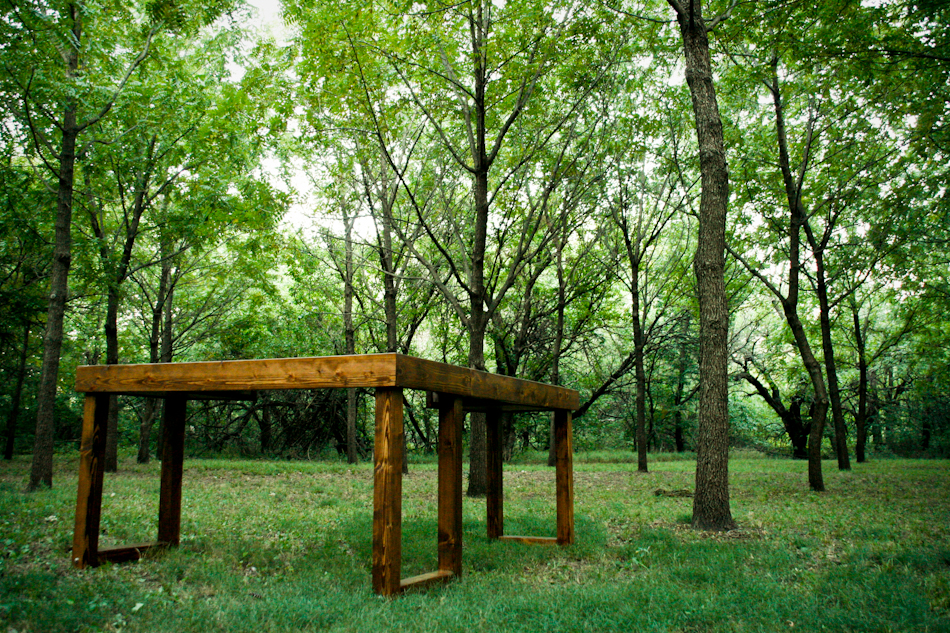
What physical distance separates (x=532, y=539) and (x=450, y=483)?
1881 millimetres

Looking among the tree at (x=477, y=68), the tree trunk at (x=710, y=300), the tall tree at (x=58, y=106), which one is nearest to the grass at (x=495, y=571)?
the tree trunk at (x=710, y=300)

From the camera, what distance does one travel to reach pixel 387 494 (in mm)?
3488

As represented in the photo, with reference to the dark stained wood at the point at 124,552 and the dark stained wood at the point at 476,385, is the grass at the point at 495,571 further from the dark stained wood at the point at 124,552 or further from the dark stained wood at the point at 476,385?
the dark stained wood at the point at 476,385

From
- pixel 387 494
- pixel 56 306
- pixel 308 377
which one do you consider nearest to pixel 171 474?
pixel 308 377

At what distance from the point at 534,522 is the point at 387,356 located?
396 centimetres

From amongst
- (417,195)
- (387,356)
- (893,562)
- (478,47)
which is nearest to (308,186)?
(417,195)

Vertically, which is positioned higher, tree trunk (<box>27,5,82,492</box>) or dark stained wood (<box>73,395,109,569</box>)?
tree trunk (<box>27,5,82,492</box>)

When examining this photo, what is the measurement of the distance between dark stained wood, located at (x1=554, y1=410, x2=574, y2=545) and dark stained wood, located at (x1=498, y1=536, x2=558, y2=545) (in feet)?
0.32

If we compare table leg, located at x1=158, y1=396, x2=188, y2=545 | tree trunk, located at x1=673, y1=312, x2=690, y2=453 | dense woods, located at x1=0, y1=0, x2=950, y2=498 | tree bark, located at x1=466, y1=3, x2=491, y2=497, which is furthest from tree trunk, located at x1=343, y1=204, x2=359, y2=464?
tree trunk, located at x1=673, y1=312, x2=690, y2=453

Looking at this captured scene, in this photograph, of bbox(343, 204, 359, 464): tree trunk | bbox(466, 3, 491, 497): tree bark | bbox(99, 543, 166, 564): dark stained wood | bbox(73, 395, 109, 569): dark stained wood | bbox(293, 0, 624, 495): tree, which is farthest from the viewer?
bbox(343, 204, 359, 464): tree trunk

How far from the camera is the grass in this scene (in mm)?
3178

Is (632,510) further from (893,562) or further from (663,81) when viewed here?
(663,81)

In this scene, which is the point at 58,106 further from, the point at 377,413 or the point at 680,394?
the point at 680,394

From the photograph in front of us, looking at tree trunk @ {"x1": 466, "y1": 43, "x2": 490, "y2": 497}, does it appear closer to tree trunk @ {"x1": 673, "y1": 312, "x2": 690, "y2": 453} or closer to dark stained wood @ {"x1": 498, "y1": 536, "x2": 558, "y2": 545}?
dark stained wood @ {"x1": 498, "y1": 536, "x2": 558, "y2": 545}
